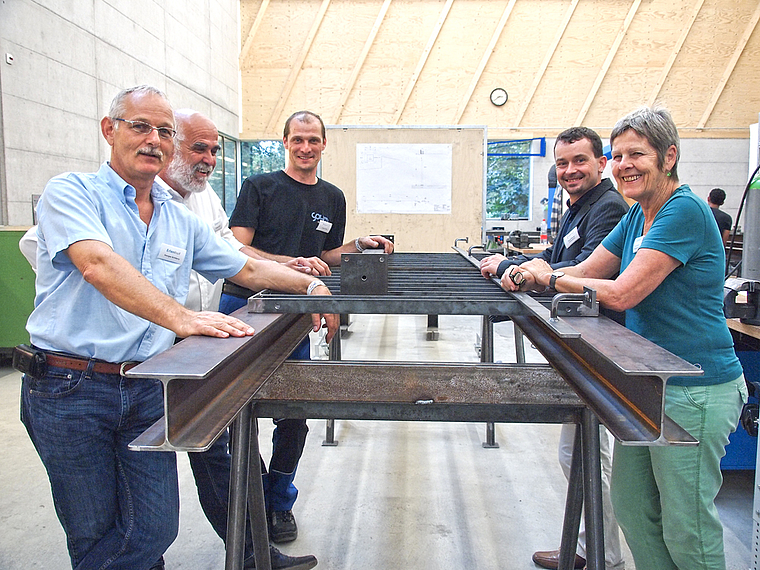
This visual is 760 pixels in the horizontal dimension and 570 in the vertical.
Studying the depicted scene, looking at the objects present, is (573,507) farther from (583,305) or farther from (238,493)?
(238,493)

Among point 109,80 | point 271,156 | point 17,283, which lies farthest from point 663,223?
point 271,156

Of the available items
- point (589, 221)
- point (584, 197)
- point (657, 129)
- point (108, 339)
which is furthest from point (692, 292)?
point (108, 339)

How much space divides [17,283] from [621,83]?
7664mm

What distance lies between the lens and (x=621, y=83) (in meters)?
8.00

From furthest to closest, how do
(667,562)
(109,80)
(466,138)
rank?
(466,138)
(109,80)
(667,562)

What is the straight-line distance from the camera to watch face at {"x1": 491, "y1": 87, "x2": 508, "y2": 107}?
8.08 m

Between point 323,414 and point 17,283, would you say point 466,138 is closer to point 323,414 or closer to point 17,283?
point 17,283

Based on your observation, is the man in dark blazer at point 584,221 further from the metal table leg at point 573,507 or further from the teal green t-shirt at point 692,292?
the teal green t-shirt at point 692,292

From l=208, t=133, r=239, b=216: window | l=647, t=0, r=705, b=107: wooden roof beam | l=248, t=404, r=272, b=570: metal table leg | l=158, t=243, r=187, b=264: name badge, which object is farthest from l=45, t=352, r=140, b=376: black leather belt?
l=647, t=0, r=705, b=107: wooden roof beam

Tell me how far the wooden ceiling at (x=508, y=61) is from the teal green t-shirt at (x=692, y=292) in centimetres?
710

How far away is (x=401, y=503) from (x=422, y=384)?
3.84 ft

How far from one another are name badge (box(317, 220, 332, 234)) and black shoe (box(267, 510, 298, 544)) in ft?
3.85

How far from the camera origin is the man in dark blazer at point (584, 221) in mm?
1973

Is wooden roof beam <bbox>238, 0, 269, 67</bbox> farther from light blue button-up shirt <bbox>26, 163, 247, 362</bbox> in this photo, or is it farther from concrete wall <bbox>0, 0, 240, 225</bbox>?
light blue button-up shirt <bbox>26, 163, 247, 362</bbox>
